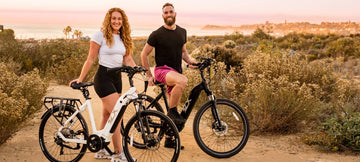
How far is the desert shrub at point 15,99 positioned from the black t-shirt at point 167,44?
206 centimetres

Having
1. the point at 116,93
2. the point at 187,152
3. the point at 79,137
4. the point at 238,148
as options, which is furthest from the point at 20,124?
the point at 238,148

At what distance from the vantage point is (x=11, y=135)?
5.59m

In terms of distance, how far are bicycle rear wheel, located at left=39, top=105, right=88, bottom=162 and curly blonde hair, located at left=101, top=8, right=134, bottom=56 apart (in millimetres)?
1006

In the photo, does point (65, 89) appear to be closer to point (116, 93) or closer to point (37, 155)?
point (37, 155)

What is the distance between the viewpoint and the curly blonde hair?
4.38m

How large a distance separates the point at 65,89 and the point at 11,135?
444 cm

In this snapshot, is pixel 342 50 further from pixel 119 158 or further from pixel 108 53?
pixel 108 53

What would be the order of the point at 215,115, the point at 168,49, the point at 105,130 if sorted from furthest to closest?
the point at 168,49, the point at 215,115, the point at 105,130

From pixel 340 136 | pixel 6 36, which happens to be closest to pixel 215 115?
pixel 340 136

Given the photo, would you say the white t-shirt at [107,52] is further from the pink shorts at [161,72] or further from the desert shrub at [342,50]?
the desert shrub at [342,50]

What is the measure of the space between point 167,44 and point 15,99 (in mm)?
2654

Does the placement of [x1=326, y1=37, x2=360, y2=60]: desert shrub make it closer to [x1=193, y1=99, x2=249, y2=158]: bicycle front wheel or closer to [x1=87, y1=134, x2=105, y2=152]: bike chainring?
[x1=193, y1=99, x2=249, y2=158]: bicycle front wheel

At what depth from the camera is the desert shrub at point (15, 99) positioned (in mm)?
5102

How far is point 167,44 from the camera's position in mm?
5012
